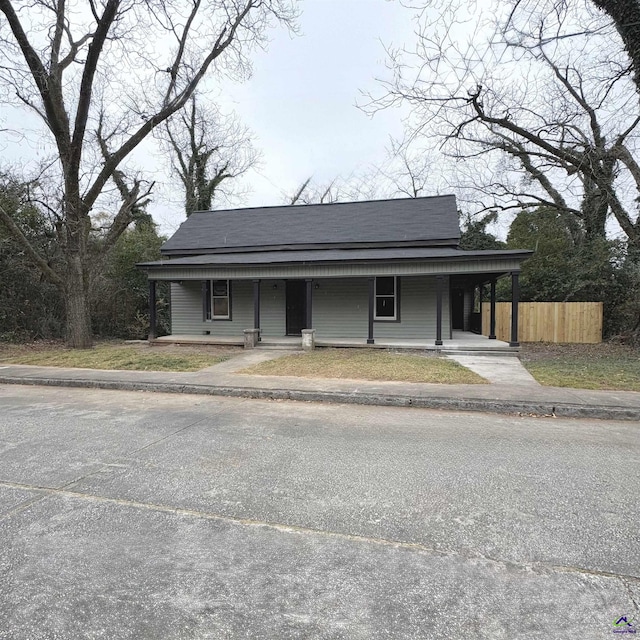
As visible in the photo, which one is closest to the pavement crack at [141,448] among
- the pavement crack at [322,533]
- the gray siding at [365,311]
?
the pavement crack at [322,533]

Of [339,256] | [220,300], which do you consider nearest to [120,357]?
[220,300]

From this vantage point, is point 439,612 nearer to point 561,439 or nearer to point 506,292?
point 561,439

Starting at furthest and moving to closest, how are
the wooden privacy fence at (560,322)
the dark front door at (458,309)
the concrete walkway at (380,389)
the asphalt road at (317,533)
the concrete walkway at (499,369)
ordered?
the dark front door at (458,309), the wooden privacy fence at (560,322), the concrete walkway at (499,369), the concrete walkway at (380,389), the asphalt road at (317,533)

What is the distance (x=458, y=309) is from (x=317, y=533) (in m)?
17.1

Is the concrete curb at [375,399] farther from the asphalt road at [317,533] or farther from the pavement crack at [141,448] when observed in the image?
the pavement crack at [141,448]

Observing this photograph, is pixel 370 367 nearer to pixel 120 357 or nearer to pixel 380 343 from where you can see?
pixel 380 343

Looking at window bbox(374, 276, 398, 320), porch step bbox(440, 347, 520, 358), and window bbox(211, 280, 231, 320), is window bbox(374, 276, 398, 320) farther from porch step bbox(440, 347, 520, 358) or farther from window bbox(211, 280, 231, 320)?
window bbox(211, 280, 231, 320)

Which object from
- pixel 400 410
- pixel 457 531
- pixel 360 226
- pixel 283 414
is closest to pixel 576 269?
pixel 360 226

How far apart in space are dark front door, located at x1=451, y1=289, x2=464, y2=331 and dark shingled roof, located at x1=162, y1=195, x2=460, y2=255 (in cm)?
341

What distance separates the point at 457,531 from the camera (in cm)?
296

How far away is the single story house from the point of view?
13.6 metres

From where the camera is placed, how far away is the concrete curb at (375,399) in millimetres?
6301

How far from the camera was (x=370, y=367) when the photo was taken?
9.95 meters

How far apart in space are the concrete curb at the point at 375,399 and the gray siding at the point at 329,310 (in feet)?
25.9
